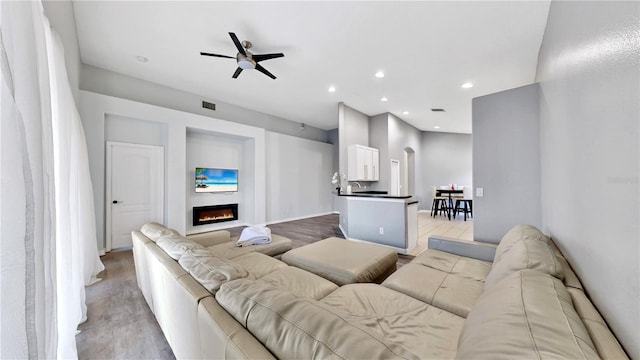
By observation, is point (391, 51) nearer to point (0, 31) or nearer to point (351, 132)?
point (351, 132)

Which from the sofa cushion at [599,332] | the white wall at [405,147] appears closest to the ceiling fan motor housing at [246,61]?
the sofa cushion at [599,332]

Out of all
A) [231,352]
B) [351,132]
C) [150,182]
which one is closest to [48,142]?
[231,352]

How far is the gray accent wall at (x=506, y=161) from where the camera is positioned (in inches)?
100.0

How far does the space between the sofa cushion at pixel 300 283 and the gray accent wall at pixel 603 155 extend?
1345 mm

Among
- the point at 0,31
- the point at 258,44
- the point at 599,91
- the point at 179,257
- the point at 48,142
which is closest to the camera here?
the point at 0,31

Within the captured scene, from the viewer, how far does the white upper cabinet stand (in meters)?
5.45

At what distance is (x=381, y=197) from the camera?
13.1 feet

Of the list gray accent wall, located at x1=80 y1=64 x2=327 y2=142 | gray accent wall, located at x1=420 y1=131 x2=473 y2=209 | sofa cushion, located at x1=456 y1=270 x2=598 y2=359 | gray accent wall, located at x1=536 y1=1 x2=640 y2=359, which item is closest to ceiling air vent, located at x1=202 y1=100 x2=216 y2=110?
gray accent wall, located at x1=80 y1=64 x2=327 y2=142

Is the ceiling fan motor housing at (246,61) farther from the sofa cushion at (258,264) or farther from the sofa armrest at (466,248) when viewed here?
the sofa armrest at (466,248)

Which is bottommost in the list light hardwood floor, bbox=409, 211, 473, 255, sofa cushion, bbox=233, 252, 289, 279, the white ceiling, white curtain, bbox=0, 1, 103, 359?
light hardwood floor, bbox=409, 211, 473, 255

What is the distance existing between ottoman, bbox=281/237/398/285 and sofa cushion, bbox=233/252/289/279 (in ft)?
0.67

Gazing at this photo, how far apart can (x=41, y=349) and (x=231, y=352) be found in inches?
20.1

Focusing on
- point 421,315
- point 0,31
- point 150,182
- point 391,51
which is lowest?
point 421,315

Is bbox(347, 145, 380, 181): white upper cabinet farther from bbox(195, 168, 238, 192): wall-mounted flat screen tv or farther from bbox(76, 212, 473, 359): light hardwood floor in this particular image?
bbox(195, 168, 238, 192): wall-mounted flat screen tv
